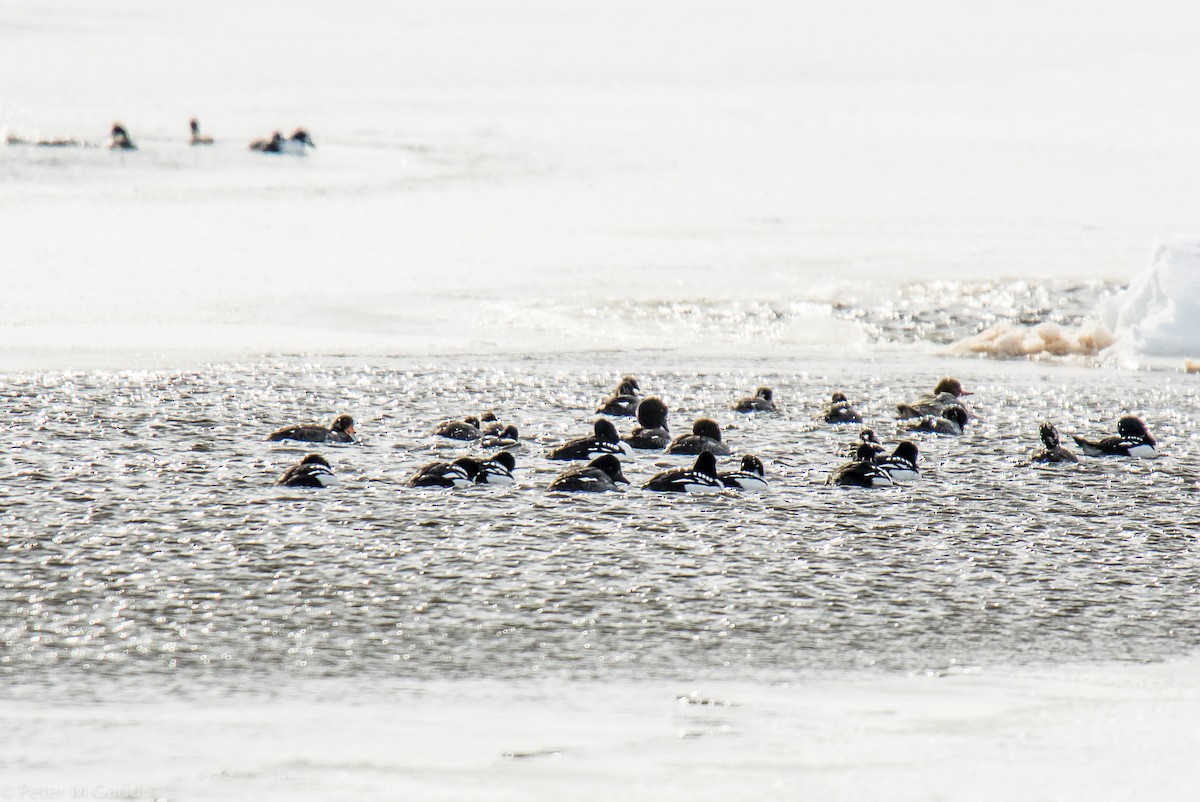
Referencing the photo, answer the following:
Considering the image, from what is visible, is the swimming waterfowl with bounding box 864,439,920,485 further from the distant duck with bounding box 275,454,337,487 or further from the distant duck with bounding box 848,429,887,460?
the distant duck with bounding box 275,454,337,487

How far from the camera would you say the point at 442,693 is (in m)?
8.14

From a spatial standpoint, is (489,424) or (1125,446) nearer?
(1125,446)

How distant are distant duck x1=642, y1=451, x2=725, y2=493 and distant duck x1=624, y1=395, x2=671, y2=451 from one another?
5.73 feet

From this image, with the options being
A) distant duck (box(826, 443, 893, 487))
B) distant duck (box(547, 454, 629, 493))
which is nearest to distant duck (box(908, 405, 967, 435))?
distant duck (box(826, 443, 893, 487))

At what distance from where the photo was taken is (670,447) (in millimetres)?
14641

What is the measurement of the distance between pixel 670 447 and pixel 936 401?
386 centimetres

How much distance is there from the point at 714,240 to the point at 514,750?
78.1 ft

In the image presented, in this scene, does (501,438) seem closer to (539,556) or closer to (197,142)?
(539,556)

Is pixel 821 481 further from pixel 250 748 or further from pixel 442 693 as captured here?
pixel 250 748

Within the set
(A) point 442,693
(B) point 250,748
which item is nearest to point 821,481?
(A) point 442,693

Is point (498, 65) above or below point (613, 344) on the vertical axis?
above

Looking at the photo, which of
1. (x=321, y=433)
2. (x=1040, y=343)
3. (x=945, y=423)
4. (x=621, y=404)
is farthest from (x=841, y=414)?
(x=1040, y=343)

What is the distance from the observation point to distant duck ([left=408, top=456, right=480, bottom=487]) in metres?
12.8

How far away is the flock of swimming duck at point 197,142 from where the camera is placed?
37.1m
